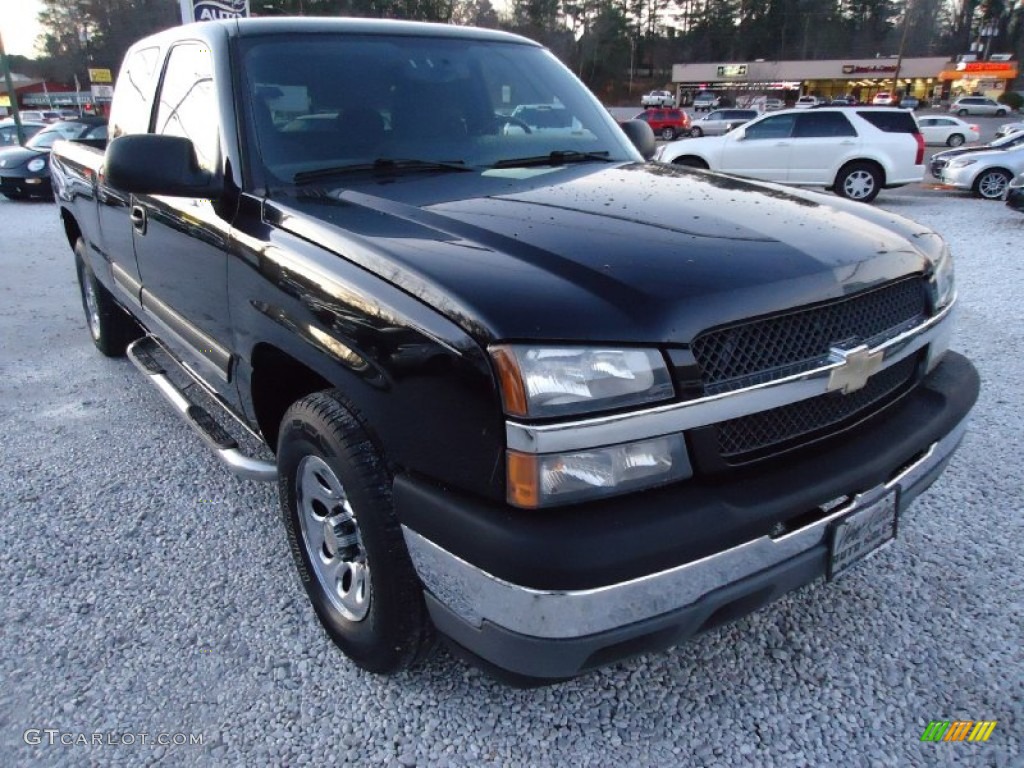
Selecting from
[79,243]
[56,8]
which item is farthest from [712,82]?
[79,243]

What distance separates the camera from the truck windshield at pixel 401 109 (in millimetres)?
2596

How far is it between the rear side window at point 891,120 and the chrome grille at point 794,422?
1314cm

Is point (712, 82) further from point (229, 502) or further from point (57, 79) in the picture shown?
point (229, 502)

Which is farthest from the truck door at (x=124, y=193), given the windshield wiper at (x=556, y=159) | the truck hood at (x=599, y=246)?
the windshield wiper at (x=556, y=159)

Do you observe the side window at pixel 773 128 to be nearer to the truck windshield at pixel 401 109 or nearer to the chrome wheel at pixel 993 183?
the chrome wheel at pixel 993 183

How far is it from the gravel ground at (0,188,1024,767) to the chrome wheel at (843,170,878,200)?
11.3 m

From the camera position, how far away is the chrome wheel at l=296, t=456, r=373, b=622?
2156 millimetres

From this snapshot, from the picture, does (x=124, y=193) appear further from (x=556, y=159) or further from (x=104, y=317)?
(x=556, y=159)

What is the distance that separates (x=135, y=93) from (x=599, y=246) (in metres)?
3.00

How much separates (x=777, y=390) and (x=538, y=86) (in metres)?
2.12

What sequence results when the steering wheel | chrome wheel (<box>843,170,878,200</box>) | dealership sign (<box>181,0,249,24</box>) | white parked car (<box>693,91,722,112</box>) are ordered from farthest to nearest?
1. white parked car (<box>693,91,722,112</box>)
2. chrome wheel (<box>843,170,878,200</box>)
3. dealership sign (<box>181,0,249,24</box>)
4. the steering wheel

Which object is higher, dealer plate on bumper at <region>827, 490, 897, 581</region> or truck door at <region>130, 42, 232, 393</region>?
truck door at <region>130, 42, 232, 393</region>

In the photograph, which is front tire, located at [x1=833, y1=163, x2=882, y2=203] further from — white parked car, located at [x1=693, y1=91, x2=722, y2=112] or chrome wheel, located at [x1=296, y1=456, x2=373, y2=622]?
white parked car, located at [x1=693, y1=91, x2=722, y2=112]

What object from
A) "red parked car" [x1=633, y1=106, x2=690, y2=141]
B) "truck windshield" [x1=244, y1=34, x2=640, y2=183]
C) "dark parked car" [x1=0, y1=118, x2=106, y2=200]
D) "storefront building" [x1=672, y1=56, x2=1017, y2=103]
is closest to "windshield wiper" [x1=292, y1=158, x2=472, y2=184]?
"truck windshield" [x1=244, y1=34, x2=640, y2=183]
